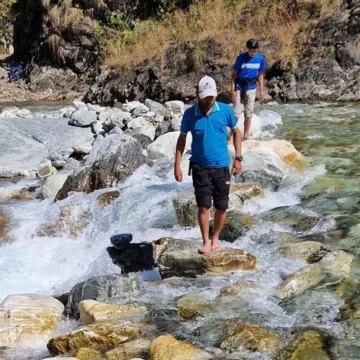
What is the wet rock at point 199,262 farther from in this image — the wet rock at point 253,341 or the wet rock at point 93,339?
the wet rock at point 253,341

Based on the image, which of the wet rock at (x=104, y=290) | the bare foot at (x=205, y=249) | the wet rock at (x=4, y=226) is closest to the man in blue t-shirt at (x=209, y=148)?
the bare foot at (x=205, y=249)

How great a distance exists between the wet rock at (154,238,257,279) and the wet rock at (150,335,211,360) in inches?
49.6


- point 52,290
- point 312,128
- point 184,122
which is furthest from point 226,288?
point 312,128

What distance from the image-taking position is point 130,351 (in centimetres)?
416

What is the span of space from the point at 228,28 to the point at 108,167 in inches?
448

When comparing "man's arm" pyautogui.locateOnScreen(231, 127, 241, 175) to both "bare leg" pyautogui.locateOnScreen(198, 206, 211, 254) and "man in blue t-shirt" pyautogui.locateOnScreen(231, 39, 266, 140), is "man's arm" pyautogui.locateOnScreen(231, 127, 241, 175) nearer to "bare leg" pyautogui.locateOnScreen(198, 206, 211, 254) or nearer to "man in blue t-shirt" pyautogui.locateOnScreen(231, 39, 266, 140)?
"bare leg" pyautogui.locateOnScreen(198, 206, 211, 254)

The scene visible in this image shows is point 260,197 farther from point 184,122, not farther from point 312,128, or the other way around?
point 312,128

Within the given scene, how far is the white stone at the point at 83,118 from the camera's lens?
12.9m

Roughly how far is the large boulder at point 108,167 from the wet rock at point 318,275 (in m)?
4.18

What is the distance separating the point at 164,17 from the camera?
21.7 m

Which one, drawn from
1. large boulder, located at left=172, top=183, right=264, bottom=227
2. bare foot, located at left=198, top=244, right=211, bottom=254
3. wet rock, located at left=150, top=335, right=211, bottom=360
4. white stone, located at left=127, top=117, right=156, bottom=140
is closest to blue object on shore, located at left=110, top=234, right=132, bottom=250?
large boulder, located at left=172, top=183, right=264, bottom=227

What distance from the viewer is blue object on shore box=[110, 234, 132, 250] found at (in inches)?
254

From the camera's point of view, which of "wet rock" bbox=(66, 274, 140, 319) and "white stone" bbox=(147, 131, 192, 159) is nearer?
"wet rock" bbox=(66, 274, 140, 319)

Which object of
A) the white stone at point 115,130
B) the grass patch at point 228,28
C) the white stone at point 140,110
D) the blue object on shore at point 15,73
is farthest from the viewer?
the blue object on shore at point 15,73
